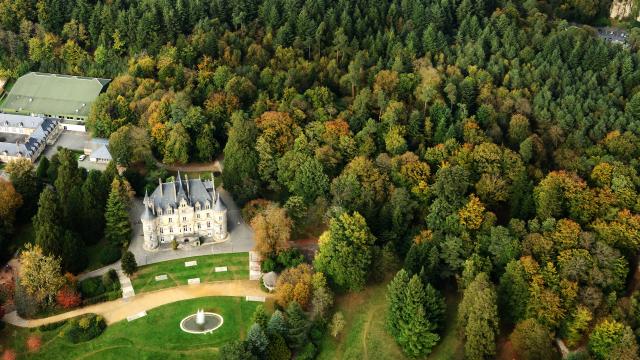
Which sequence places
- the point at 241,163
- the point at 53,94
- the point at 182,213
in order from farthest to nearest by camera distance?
1. the point at 53,94
2. the point at 241,163
3. the point at 182,213

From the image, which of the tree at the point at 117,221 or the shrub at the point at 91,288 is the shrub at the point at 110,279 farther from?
the tree at the point at 117,221

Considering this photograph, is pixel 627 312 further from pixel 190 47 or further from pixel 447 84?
pixel 190 47

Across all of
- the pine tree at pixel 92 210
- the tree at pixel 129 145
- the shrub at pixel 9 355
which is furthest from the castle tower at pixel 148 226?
the shrub at pixel 9 355

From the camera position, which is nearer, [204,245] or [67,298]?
[67,298]

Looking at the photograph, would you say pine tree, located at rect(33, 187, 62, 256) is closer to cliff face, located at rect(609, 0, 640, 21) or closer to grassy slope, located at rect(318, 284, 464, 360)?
grassy slope, located at rect(318, 284, 464, 360)

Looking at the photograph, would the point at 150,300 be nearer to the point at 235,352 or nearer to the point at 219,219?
the point at 219,219

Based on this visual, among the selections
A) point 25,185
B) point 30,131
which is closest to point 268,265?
point 25,185

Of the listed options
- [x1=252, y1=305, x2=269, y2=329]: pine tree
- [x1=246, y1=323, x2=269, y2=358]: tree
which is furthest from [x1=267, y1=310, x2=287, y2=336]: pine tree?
[x1=246, y1=323, x2=269, y2=358]: tree
